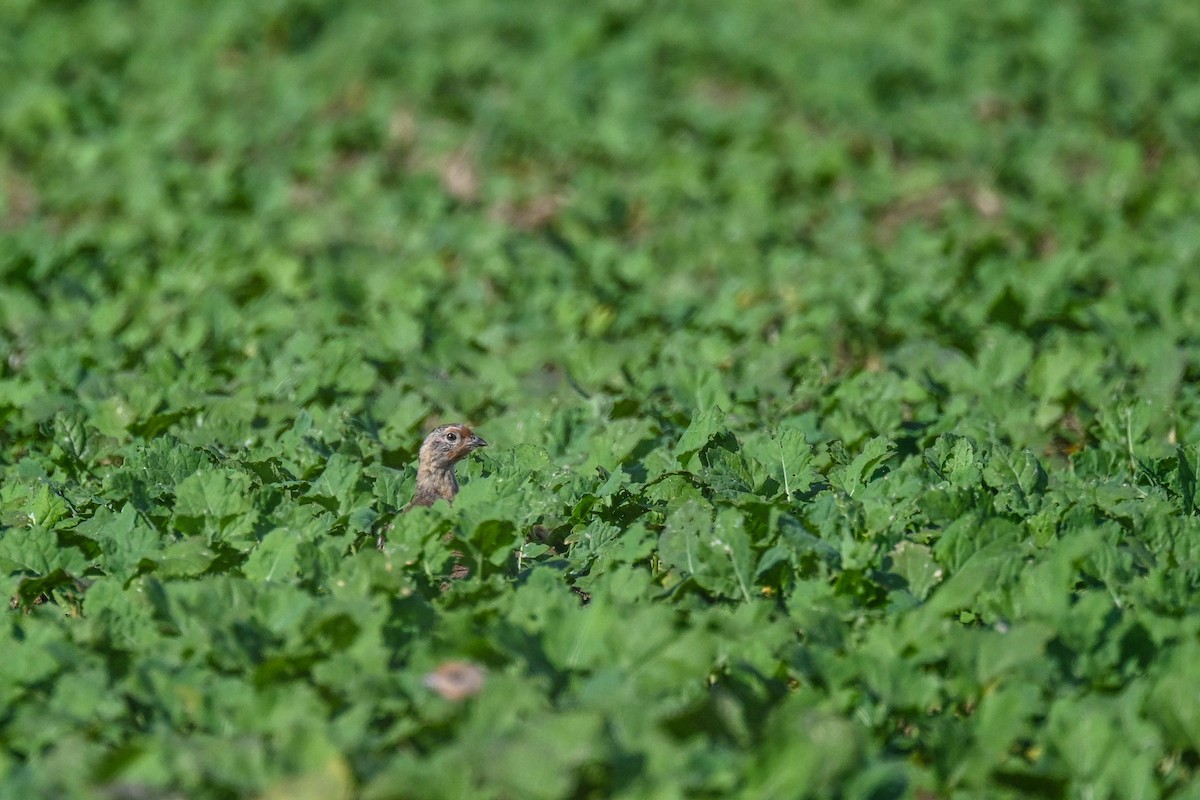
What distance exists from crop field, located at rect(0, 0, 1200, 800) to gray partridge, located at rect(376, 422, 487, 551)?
104 mm

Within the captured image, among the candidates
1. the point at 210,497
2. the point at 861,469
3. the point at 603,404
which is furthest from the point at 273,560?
the point at 603,404

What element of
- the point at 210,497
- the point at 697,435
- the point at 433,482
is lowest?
the point at 433,482

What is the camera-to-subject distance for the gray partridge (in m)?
5.80

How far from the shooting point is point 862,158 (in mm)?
11219

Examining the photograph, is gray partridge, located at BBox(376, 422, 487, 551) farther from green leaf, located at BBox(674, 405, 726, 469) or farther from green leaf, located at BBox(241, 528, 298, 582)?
green leaf, located at BBox(241, 528, 298, 582)

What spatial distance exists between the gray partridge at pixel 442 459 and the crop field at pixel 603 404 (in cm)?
10

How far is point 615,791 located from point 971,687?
975 millimetres

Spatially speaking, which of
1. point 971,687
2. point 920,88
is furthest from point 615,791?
point 920,88

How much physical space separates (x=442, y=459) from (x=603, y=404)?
73 cm

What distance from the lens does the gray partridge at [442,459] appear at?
5801 millimetres

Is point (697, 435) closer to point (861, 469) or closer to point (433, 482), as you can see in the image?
Result: point (861, 469)

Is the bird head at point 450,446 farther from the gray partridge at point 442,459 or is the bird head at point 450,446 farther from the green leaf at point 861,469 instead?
the green leaf at point 861,469

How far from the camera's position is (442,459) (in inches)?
230

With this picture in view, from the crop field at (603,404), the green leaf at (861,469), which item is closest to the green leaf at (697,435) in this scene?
the crop field at (603,404)
